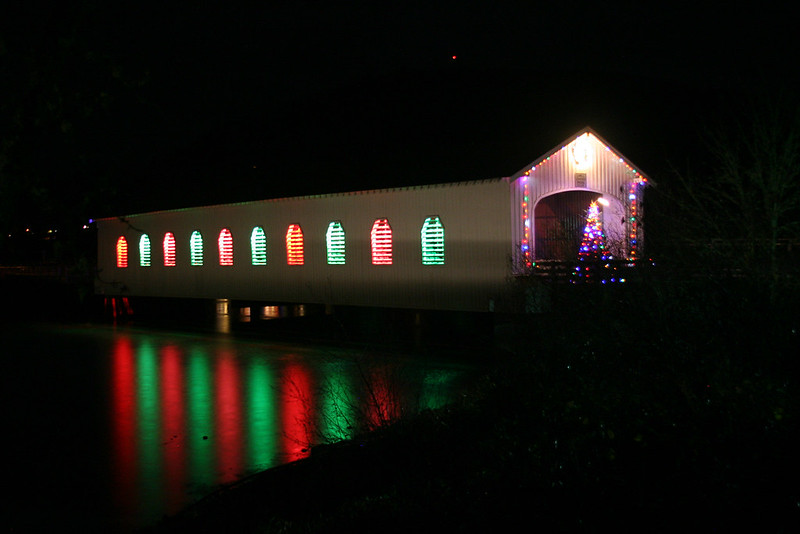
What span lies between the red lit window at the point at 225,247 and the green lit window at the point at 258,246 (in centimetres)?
127

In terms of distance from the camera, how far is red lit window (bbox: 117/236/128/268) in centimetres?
3325

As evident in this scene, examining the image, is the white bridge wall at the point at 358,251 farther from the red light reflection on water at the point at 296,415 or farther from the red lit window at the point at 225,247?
the red light reflection on water at the point at 296,415

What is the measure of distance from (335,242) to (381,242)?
191 centimetres

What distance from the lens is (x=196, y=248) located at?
29.1 meters

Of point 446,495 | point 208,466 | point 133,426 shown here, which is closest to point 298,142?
point 133,426

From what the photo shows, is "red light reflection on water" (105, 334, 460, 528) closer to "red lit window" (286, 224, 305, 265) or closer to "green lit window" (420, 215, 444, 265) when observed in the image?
"green lit window" (420, 215, 444, 265)

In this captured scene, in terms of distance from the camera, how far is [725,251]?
8352 millimetres

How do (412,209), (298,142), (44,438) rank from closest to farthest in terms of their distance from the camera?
1. (44,438)
2. (412,209)
3. (298,142)

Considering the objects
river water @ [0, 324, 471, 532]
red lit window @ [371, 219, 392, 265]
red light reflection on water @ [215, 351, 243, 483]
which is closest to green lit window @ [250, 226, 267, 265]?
red lit window @ [371, 219, 392, 265]

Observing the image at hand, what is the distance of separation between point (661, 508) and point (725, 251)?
3.99 meters

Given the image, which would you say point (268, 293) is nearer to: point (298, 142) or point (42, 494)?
point (298, 142)

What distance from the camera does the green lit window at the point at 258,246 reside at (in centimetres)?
2611

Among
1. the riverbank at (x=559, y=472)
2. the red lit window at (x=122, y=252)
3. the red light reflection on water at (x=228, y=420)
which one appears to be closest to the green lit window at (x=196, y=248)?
the red lit window at (x=122, y=252)

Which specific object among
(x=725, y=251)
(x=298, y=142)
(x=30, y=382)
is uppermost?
(x=298, y=142)
